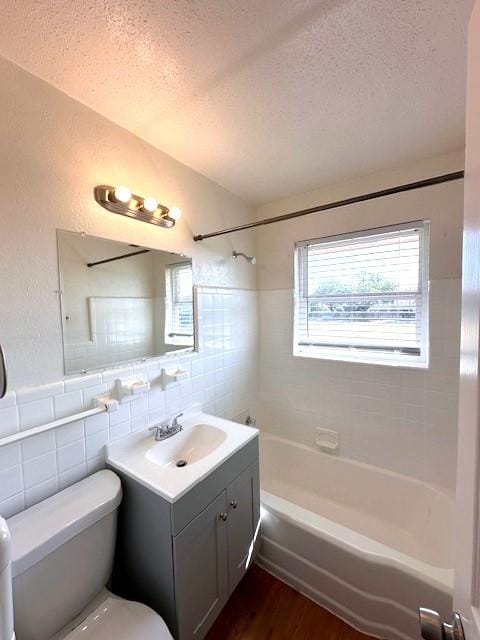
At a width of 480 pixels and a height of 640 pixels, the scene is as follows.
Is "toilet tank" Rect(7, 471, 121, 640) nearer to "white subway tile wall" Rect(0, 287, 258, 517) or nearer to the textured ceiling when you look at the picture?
"white subway tile wall" Rect(0, 287, 258, 517)

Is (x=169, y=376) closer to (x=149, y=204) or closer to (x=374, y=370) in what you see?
(x=149, y=204)

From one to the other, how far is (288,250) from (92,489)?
1.95 m

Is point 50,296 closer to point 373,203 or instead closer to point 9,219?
point 9,219

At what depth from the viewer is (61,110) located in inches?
43.8

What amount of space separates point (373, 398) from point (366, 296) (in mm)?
731

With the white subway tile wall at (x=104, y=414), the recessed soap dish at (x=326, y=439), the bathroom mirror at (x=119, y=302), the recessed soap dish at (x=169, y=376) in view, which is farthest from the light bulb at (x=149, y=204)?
the recessed soap dish at (x=326, y=439)

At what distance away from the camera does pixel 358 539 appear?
132 centimetres

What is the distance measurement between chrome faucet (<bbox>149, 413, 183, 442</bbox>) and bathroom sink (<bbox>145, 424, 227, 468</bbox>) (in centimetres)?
2

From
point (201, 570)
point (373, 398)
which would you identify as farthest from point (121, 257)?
point (373, 398)

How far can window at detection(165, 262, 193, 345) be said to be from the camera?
1609 millimetres

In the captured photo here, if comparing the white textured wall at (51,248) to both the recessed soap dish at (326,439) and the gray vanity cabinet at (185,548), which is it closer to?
the gray vanity cabinet at (185,548)

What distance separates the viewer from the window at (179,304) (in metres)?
1.61

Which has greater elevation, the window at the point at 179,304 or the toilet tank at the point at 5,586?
the window at the point at 179,304

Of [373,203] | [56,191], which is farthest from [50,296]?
[373,203]
